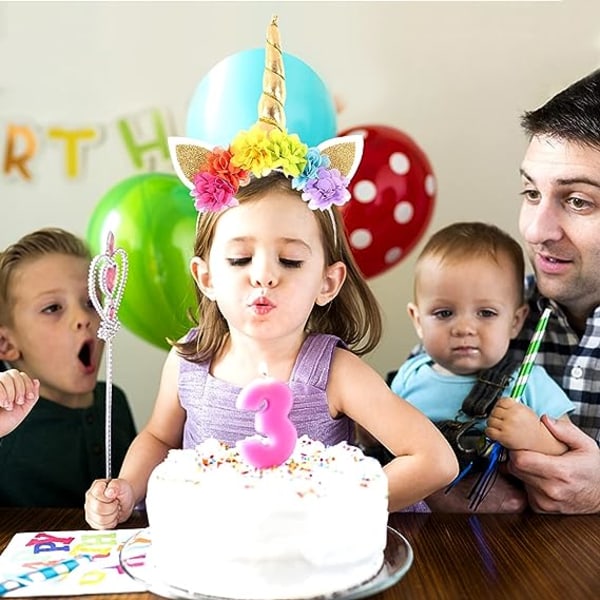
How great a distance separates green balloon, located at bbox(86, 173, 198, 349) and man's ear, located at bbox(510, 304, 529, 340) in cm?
66

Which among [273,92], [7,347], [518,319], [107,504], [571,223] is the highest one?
[273,92]

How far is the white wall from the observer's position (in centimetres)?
232

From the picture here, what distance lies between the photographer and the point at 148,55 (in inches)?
92.0

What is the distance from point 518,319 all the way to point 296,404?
0.62 m

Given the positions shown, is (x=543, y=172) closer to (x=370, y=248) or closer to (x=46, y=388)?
(x=370, y=248)

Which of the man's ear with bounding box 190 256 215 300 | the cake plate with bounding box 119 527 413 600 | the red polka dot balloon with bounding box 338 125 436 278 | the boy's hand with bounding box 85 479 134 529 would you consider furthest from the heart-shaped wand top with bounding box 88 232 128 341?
the red polka dot balloon with bounding box 338 125 436 278

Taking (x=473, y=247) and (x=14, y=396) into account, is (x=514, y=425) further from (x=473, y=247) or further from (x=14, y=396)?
(x=14, y=396)

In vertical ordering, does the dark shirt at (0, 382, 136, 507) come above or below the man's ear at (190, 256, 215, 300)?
below

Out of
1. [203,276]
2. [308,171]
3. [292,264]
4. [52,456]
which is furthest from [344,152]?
[52,456]

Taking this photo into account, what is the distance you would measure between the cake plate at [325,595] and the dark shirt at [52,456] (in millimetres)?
569

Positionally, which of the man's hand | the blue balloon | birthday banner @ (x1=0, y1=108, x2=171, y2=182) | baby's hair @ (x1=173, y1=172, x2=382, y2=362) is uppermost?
the blue balloon

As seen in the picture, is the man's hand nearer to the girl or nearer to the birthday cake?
the girl

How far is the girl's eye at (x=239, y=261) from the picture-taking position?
1.49 m

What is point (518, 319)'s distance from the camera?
6.41ft
